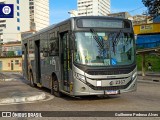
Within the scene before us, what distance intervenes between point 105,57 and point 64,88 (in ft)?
7.21

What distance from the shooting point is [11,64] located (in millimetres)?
80500

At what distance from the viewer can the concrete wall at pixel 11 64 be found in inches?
3112

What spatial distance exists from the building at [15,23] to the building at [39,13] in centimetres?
1171

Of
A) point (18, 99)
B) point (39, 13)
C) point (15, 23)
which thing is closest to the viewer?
point (18, 99)

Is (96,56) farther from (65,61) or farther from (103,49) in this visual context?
(65,61)

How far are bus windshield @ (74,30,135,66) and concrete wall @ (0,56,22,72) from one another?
218 ft

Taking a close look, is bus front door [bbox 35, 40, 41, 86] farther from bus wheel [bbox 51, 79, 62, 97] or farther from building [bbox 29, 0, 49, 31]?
building [bbox 29, 0, 49, 31]

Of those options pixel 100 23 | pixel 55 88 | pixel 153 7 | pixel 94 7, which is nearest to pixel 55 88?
pixel 55 88

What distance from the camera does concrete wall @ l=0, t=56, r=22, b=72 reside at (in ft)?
259

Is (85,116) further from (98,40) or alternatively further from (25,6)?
(25,6)

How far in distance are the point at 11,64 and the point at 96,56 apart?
228ft

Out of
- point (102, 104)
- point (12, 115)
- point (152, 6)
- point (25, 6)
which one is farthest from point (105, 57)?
point (25, 6)

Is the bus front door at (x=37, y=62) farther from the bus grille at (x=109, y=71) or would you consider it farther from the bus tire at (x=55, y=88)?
the bus grille at (x=109, y=71)

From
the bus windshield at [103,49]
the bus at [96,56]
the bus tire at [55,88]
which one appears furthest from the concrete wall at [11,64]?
the bus windshield at [103,49]
